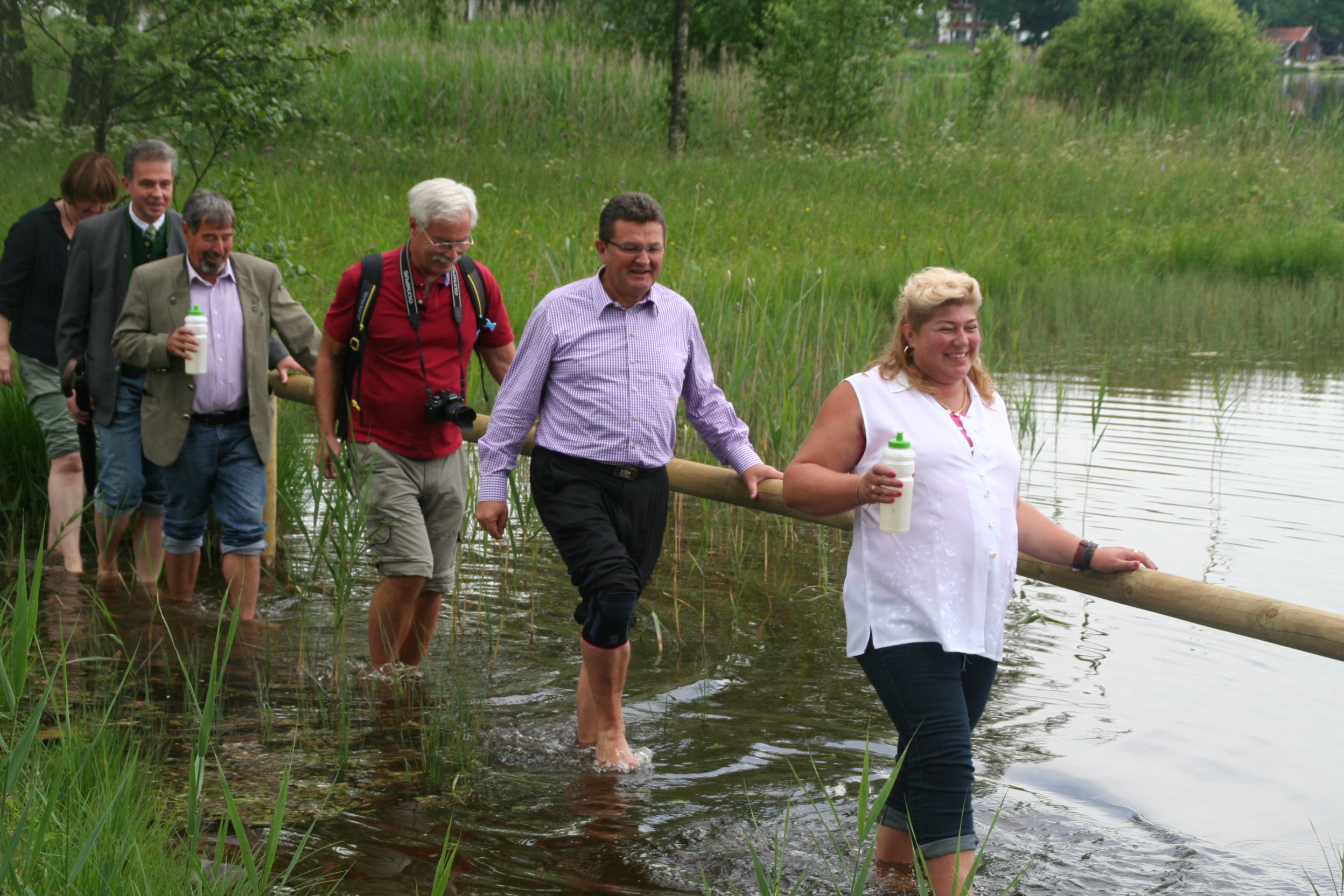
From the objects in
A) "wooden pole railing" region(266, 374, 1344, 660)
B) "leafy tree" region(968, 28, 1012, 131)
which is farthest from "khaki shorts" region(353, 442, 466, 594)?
"leafy tree" region(968, 28, 1012, 131)

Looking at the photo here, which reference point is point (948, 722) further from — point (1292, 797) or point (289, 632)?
point (289, 632)

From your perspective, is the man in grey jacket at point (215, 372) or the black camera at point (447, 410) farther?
the man in grey jacket at point (215, 372)

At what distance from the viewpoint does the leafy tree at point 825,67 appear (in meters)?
20.5

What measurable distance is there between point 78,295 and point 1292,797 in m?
4.82

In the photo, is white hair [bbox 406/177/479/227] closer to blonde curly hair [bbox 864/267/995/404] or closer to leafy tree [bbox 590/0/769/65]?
blonde curly hair [bbox 864/267/995/404]

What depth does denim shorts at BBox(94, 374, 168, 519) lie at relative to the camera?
17.7 ft

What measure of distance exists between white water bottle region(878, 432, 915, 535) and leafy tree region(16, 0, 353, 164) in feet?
22.3

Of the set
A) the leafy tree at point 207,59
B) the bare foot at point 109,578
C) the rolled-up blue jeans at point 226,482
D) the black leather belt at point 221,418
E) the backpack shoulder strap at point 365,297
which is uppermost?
the leafy tree at point 207,59

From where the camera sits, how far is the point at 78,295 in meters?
5.36

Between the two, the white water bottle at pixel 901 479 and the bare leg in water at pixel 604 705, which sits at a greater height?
the white water bottle at pixel 901 479

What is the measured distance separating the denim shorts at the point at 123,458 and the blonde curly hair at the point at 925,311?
3196 millimetres

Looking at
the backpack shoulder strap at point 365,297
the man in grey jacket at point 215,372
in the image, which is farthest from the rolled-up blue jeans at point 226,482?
the backpack shoulder strap at point 365,297

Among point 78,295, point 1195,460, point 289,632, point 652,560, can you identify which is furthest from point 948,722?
point 1195,460

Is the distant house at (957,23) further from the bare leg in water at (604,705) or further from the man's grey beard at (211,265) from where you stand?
the bare leg in water at (604,705)
